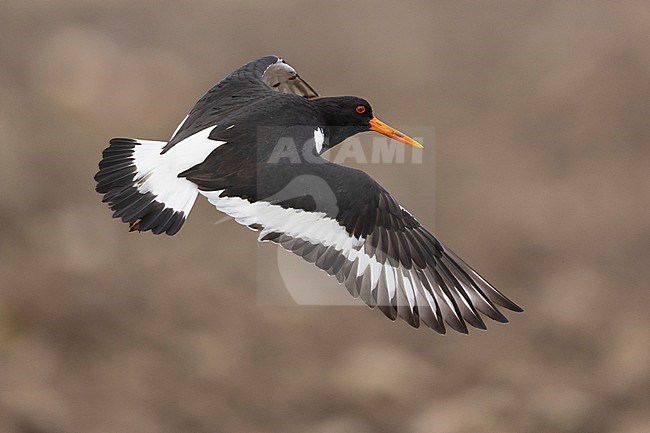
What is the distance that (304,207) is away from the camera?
229cm

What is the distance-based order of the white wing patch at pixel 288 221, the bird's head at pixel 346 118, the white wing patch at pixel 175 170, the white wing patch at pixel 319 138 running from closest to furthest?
the white wing patch at pixel 288 221 < the white wing patch at pixel 175 170 < the white wing patch at pixel 319 138 < the bird's head at pixel 346 118

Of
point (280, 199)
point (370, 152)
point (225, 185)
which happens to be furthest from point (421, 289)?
point (370, 152)

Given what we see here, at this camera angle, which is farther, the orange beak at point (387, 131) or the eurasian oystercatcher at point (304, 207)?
the orange beak at point (387, 131)

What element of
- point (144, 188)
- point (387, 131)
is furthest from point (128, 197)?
point (387, 131)

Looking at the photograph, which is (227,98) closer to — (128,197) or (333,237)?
(128,197)

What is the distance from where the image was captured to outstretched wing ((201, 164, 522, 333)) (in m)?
2.26

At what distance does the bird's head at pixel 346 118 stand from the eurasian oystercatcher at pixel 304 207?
0.60ft

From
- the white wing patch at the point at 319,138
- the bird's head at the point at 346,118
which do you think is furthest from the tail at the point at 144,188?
the bird's head at the point at 346,118

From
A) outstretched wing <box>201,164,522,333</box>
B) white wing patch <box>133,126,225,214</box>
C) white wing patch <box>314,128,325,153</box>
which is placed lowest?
outstretched wing <box>201,164,522,333</box>

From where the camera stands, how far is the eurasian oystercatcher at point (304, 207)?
7.39 ft

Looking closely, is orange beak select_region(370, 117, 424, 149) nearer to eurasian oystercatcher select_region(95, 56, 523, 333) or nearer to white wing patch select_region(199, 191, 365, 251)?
eurasian oystercatcher select_region(95, 56, 523, 333)

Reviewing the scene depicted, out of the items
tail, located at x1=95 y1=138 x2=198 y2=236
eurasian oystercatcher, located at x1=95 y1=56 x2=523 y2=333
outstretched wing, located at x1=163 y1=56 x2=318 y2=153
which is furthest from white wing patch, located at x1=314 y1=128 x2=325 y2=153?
tail, located at x1=95 y1=138 x2=198 y2=236

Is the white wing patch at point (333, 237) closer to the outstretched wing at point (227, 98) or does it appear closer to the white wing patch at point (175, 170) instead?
the white wing patch at point (175, 170)

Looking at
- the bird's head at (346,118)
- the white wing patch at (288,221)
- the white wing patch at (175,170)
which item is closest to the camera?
the white wing patch at (288,221)
